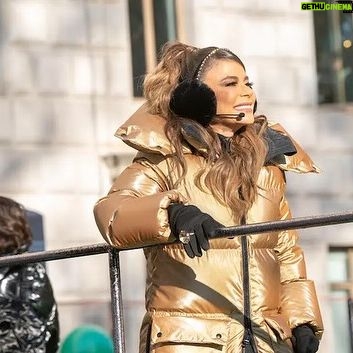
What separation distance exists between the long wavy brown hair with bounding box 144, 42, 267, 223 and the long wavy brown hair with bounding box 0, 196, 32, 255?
1671mm

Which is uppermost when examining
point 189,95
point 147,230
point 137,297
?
point 189,95

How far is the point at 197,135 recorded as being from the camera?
5.30 metres

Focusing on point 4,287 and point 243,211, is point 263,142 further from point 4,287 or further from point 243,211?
point 4,287

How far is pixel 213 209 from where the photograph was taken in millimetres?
5219

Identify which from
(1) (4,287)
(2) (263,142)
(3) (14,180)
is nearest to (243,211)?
(2) (263,142)

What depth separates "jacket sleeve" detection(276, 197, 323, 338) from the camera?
5.36 m

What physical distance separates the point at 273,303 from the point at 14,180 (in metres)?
8.33

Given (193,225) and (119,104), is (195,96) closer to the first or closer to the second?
(193,225)

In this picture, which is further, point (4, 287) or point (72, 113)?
point (72, 113)

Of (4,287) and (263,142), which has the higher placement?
(263,142)

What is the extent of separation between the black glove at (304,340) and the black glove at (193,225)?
63cm

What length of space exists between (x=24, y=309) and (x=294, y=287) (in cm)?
186

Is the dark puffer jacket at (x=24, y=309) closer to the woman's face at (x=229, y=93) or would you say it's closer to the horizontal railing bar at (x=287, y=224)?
the woman's face at (x=229, y=93)

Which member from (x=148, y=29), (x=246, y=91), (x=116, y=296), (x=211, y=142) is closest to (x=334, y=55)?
(x=148, y=29)
